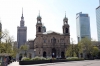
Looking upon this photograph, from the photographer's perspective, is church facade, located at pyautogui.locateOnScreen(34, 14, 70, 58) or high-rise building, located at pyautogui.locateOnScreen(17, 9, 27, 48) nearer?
church facade, located at pyautogui.locateOnScreen(34, 14, 70, 58)

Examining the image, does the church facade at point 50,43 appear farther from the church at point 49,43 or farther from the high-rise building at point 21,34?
the high-rise building at point 21,34

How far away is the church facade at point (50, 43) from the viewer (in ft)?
308

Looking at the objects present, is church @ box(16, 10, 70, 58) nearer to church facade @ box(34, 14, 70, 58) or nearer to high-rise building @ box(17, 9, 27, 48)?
church facade @ box(34, 14, 70, 58)

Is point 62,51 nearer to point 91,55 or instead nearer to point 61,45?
point 61,45

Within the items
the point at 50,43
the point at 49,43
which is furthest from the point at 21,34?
the point at 50,43

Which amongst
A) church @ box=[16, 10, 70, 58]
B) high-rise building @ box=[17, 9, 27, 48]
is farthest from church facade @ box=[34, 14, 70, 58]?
high-rise building @ box=[17, 9, 27, 48]

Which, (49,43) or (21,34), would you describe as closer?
(49,43)

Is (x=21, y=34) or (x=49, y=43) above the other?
(x=21, y=34)

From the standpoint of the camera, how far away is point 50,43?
3752 inches

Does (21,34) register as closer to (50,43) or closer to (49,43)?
(49,43)

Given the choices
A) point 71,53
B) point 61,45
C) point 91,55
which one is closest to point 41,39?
point 61,45

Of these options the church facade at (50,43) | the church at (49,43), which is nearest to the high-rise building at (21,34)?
the church at (49,43)

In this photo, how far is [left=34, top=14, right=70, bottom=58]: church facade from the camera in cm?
9388

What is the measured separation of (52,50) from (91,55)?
894 inches
